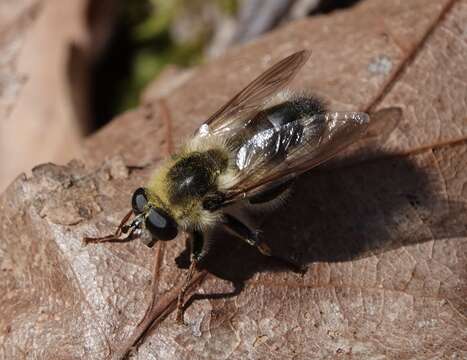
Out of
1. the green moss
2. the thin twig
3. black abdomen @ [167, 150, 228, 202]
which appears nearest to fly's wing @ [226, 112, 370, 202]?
black abdomen @ [167, 150, 228, 202]

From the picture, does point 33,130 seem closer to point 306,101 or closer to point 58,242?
point 58,242

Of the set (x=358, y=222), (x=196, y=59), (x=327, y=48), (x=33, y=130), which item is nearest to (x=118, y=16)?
(x=196, y=59)

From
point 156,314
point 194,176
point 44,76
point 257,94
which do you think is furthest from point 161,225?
point 44,76

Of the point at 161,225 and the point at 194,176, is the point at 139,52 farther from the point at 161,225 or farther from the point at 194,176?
the point at 161,225

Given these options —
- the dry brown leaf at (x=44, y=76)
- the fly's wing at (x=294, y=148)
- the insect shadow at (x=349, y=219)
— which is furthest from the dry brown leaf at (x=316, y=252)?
the dry brown leaf at (x=44, y=76)

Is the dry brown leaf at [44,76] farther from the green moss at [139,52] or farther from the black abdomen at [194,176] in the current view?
the black abdomen at [194,176]
